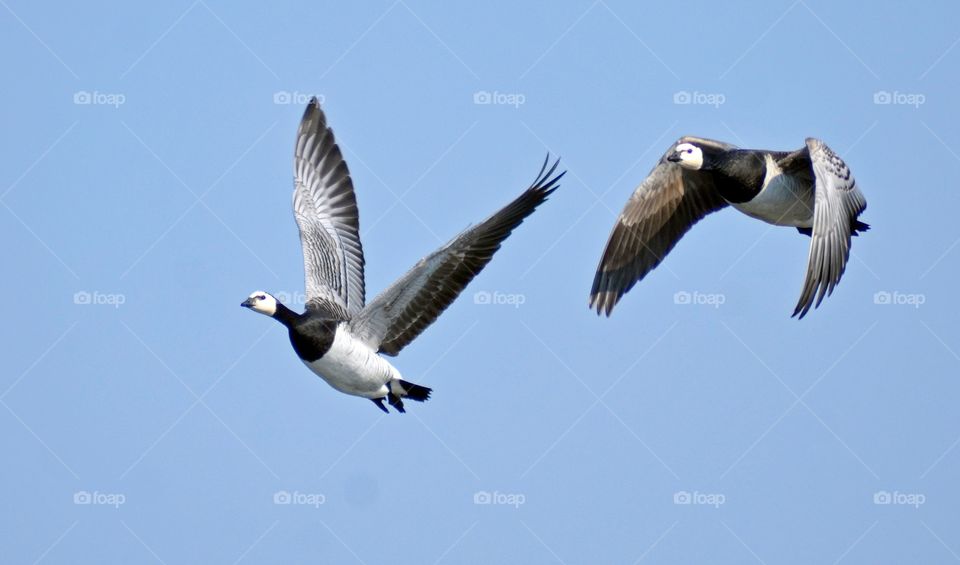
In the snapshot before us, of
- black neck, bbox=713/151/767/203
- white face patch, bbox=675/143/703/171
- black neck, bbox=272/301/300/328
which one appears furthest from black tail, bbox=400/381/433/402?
black neck, bbox=713/151/767/203

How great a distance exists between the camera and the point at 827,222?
1720 cm

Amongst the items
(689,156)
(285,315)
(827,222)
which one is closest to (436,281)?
(285,315)

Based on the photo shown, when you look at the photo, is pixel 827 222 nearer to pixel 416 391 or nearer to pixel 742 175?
pixel 742 175

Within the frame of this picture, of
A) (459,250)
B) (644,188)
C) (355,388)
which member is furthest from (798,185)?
(355,388)

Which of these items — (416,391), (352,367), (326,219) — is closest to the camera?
(352,367)

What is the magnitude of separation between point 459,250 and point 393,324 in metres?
1.56

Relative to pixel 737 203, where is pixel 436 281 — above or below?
below

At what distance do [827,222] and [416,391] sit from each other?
5513 mm

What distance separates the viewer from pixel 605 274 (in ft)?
66.4

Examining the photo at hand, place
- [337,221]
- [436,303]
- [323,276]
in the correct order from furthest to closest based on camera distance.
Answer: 1. [337,221]
2. [323,276]
3. [436,303]

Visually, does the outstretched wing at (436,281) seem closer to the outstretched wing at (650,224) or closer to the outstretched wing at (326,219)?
the outstretched wing at (326,219)

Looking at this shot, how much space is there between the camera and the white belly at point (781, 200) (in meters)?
18.7

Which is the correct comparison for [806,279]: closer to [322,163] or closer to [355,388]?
[355,388]

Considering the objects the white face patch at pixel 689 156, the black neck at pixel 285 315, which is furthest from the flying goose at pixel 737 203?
the black neck at pixel 285 315
